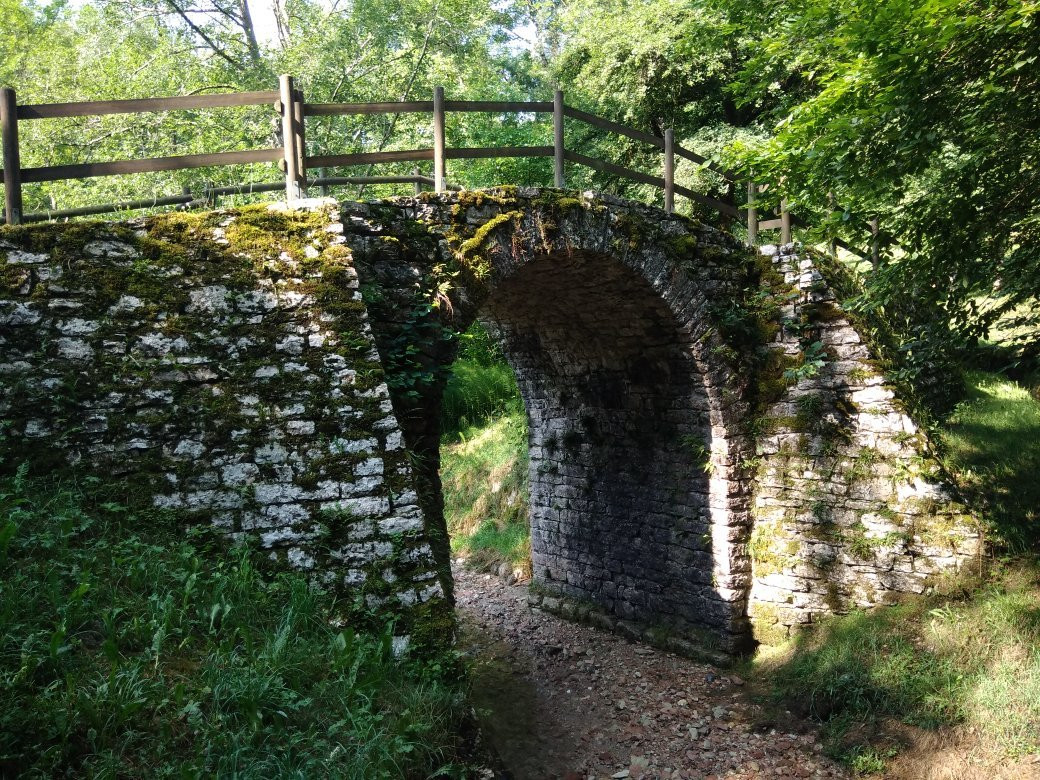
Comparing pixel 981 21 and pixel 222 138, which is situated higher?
pixel 222 138

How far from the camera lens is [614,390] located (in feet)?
26.8

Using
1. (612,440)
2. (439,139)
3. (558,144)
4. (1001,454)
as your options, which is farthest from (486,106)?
(1001,454)

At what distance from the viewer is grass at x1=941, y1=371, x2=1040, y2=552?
655cm

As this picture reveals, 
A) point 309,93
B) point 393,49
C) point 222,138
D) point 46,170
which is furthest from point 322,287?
point 393,49

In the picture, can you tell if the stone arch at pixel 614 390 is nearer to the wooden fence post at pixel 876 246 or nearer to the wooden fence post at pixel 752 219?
the wooden fence post at pixel 752 219

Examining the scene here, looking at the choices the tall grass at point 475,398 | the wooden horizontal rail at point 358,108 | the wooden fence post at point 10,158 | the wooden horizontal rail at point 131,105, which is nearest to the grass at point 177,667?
the wooden fence post at point 10,158

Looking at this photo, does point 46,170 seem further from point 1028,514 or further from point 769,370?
point 1028,514

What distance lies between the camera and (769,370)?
24.0 feet

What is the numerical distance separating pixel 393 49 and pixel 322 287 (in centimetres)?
1321

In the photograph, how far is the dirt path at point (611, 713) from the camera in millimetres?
5574

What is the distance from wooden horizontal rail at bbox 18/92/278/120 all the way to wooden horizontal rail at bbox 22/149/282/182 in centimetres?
31

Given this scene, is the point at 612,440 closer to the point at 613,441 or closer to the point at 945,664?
the point at 613,441

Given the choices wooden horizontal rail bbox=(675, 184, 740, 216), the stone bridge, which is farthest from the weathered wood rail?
wooden horizontal rail bbox=(675, 184, 740, 216)

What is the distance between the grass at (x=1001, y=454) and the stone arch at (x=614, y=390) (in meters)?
2.26
